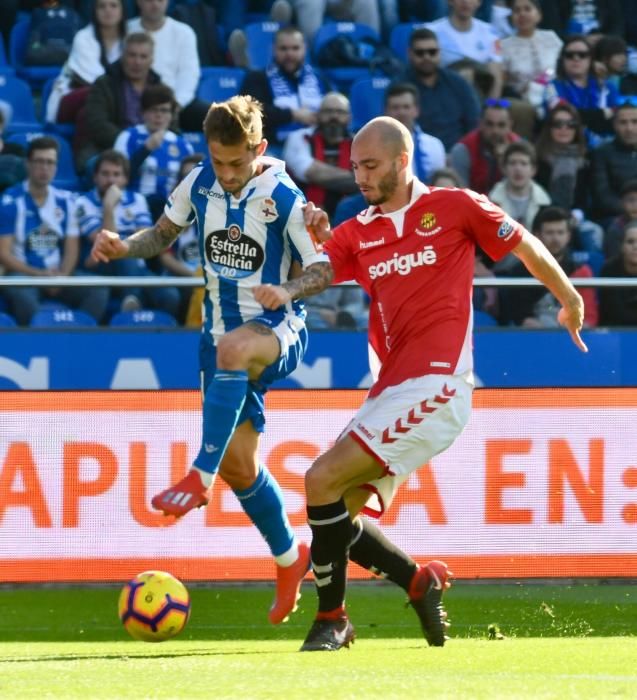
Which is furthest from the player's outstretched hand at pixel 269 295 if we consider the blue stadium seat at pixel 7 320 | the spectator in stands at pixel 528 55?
the spectator in stands at pixel 528 55

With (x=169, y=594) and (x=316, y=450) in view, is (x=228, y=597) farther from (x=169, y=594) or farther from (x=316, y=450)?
(x=169, y=594)

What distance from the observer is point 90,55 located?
12.2 m

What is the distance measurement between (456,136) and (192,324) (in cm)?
371

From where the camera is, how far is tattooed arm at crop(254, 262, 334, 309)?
5.84m

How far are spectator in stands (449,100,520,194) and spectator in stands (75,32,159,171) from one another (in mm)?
2493

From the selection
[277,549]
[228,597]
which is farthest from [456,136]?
[277,549]

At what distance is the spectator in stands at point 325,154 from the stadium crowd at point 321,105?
1 centimetres

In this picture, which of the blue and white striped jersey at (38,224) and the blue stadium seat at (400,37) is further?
the blue stadium seat at (400,37)

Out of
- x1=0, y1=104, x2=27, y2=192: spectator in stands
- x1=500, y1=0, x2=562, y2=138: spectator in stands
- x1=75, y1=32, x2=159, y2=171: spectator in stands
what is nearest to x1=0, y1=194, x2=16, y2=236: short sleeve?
x1=0, y1=104, x2=27, y2=192: spectator in stands

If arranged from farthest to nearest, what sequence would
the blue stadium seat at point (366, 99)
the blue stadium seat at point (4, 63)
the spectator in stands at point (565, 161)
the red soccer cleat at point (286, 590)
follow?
1. the blue stadium seat at point (4, 63)
2. the blue stadium seat at point (366, 99)
3. the spectator in stands at point (565, 161)
4. the red soccer cleat at point (286, 590)

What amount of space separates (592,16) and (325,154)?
3.43 metres

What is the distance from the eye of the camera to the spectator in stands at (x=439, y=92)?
487 inches

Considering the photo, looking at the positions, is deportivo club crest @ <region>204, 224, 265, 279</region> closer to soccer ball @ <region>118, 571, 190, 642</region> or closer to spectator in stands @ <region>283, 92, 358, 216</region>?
soccer ball @ <region>118, 571, 190, 642</region>

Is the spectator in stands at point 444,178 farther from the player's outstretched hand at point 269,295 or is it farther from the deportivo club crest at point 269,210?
the player's outstretched hand at point 269,295
